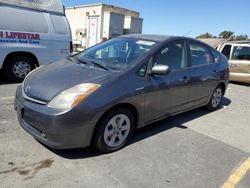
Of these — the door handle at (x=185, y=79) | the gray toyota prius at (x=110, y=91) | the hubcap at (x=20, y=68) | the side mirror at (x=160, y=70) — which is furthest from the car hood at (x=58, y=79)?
the hubcap at (x=20, y=68)

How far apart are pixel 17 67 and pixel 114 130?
14.4ft

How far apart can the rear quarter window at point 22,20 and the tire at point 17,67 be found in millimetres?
778

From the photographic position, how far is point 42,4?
23.1ft

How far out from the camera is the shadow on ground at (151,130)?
3.32 meters

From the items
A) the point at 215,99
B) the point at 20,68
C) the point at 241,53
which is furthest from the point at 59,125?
the point at 241,53

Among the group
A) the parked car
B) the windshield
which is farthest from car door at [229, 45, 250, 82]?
the windshield

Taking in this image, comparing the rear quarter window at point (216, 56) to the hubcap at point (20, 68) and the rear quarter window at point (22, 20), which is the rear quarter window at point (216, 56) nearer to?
the rear quarter window at point (22, 20)

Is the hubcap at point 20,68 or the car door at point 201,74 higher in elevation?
the car door at point 201,74

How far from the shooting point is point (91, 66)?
3.75 metres

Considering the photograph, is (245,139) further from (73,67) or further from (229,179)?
(73,67)

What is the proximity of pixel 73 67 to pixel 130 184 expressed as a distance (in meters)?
1.83

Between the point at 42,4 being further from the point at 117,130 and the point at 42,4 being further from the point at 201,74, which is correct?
the point at 117,130

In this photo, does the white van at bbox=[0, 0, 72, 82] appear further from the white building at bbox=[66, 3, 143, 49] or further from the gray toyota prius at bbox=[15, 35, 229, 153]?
the white building at bbox=[66, 3, 143, 49]

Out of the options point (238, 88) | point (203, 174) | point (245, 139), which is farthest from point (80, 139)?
point (238, 88)
